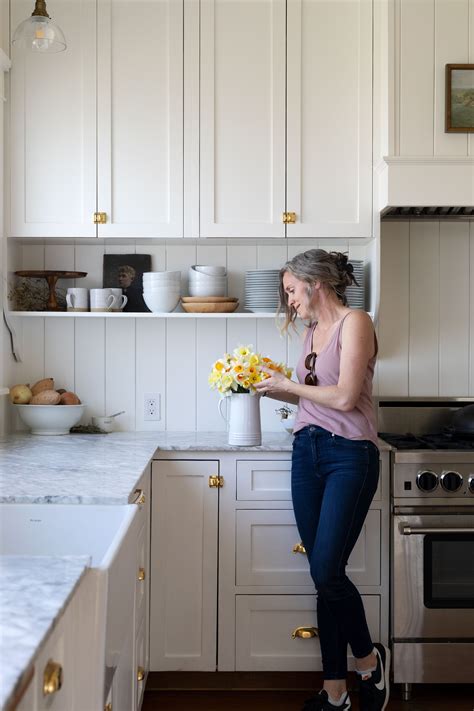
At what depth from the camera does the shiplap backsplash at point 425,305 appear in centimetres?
342

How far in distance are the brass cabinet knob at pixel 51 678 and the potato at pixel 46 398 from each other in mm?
2208

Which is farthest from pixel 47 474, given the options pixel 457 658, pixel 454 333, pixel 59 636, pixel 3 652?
pixel 454 333

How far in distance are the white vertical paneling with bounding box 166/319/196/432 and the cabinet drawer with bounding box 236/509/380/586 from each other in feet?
2.25

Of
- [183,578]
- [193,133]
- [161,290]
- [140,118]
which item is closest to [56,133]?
[140,118]

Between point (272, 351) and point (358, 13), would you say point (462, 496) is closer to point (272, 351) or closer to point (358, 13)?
point (272, 351)

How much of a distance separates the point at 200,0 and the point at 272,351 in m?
1.49

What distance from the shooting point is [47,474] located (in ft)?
7.75

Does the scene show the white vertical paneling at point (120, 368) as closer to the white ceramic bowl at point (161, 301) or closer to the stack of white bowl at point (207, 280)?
the white ceramic bowl at point (161, 301)

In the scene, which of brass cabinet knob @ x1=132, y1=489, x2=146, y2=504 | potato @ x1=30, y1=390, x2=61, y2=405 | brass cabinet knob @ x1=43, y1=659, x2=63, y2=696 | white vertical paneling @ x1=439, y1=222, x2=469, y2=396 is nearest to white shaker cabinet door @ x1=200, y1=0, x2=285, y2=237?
white vertical paneling @ x1=439, y1=222, x2=469, y2=396

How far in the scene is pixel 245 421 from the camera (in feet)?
9.68

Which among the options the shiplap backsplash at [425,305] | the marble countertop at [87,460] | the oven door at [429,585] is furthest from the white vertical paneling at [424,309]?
the oven door at [429,585]

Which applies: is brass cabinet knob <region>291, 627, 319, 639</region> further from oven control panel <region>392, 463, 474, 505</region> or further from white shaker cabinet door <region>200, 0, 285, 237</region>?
white shaker cabinet door <region>200, 0, 285, 237</region>

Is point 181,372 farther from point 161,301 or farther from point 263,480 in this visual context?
point 263,480

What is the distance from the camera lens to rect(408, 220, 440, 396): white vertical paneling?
342 cm
